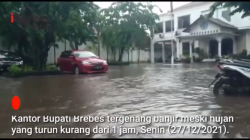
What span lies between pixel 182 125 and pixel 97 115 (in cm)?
162

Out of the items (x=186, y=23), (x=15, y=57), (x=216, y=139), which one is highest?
(x=186, y=23)

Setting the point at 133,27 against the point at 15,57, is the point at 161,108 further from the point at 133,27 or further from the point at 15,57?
the point at 15,57

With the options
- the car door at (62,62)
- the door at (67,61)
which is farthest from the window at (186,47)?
the car door at (62,62)

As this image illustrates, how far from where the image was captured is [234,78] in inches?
267

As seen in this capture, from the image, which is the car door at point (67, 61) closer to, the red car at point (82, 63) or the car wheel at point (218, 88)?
the red car at point (82, 63)

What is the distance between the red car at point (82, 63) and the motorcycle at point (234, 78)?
8207 mm

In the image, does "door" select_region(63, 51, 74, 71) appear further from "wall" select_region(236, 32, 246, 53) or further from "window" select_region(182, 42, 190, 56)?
"wall" select_region(236, 32, 246, 53)

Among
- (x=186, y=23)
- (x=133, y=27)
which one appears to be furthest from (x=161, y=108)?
(x=186, y=23)

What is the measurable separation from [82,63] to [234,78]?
8.97 metres

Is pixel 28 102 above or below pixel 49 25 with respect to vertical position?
below

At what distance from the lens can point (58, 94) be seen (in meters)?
7.72

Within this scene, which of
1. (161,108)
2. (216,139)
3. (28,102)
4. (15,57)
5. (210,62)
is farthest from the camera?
(210,62)

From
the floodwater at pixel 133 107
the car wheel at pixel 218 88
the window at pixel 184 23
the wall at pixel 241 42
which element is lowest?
the floodwater at pixel 133 107

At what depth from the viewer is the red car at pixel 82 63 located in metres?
14.3
